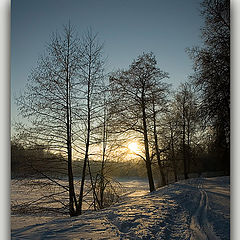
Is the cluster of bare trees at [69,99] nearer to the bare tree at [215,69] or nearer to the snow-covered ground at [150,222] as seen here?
the snow-covered ground at [150,222]

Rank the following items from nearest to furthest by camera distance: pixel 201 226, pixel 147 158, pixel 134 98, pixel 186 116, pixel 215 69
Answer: pixel 201 226 → pixel 215 69 → pixel 186 116 → pixel 147 158 → pixel 134 98

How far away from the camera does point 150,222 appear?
2666 mm

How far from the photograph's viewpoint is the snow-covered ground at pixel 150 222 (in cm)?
237

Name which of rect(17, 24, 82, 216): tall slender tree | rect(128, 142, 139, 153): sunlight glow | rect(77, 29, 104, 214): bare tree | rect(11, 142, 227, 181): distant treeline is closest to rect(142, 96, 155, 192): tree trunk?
rect(11, 142, 227, 181): distant treeline

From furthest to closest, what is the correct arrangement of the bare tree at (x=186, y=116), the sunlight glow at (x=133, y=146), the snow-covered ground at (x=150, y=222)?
1. the sunlight glow at (x=133, y=146)
2. the bare tree at (x=186, y=116)
3. the snow-covered ground at (x=150, y=222)

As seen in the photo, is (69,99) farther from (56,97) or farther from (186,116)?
(186,116)

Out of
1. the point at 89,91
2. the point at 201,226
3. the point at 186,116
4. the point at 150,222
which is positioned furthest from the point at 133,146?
the point at 201,226

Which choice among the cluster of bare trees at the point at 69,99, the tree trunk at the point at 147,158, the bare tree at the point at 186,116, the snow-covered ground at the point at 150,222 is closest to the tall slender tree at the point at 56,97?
the cluster of bare trees at the point at 69,99

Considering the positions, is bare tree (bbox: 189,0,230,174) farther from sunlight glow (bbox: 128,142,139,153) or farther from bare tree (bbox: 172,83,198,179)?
sunlight glow (bbox: 128,142,139,153)

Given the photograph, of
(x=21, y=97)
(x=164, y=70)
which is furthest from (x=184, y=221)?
(x=21, y=97)

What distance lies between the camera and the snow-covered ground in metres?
2.37

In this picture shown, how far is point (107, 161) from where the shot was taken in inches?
176

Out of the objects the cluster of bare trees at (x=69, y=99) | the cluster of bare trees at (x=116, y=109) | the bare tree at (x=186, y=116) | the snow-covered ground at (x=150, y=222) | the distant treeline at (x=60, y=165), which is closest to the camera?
the snow-covered ground at (x=150, y=222)

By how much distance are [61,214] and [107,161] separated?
1320mm
